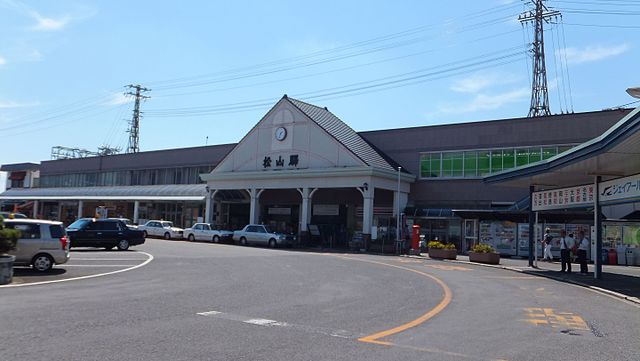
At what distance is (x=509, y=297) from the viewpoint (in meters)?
14.2

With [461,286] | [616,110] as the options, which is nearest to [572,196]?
[461,286]

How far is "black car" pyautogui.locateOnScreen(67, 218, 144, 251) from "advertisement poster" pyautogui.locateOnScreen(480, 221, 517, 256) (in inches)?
809

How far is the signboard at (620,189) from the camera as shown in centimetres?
1772

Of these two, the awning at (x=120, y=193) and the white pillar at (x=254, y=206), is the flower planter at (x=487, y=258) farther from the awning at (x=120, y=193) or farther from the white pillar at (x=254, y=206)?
the awning at (x=120, y=193)

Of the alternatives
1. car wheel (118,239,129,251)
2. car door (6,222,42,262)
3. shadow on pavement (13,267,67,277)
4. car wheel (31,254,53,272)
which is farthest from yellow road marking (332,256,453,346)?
car wheel (118,239,129,251)

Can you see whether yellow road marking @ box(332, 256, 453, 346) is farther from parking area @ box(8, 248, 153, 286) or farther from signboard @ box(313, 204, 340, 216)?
signboard @ box(313, 204, 340, 216)

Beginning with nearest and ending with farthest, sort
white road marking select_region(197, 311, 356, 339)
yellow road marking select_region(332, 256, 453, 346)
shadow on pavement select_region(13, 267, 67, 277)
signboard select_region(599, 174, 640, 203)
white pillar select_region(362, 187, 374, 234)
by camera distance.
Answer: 1. yellow road marking select_region(332, 256, 453, 346)
2. white road marking select_region(197, 311, 356, 339)
3. shadow on pavement select_region(13, 267, 67, 277)
4. signboard select_region(599, 174, 640, 203)
5. white pillar select_region(362, 187, 374, 234)

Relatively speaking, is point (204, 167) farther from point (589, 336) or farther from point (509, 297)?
point (589, 336)

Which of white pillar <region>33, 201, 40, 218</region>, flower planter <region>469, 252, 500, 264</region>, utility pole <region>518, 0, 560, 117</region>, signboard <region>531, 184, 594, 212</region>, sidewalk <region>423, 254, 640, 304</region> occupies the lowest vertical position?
sidewalk <region>423, 254, 640, 304</region>

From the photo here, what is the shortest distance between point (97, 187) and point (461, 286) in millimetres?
57468

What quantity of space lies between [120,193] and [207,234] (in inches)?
825

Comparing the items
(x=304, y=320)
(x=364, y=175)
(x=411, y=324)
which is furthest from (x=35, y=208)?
(x=411, y=324)

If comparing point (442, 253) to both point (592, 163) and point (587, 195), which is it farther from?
point (592, 163)

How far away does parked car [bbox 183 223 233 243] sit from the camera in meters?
41.6
